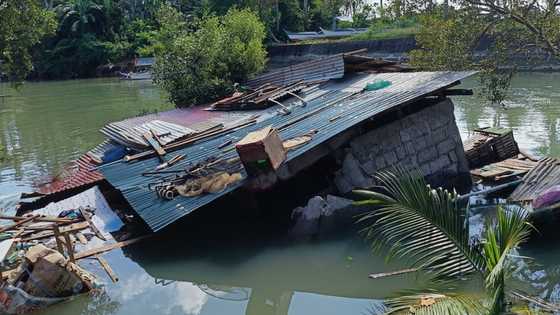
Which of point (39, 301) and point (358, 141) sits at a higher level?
point (358, 141)

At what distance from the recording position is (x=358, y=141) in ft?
33.7

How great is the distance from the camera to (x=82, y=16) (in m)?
50.2

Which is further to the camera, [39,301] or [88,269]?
[88,269]

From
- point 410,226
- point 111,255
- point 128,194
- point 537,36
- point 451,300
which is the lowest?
point 111,255

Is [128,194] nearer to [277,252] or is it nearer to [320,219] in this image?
[277,252]

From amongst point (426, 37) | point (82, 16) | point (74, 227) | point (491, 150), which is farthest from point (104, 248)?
point (82, 16)

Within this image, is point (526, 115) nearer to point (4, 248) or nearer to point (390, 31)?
point (4, 248)

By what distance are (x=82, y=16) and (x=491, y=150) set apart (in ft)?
150

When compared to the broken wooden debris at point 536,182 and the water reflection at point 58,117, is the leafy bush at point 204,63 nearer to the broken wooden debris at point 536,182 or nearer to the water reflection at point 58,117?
the water reflection at point 58,117

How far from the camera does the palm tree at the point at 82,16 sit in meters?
50.1

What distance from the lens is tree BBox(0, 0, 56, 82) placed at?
1051 centimetres

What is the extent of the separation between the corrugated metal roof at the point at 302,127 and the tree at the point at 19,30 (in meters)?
3.30

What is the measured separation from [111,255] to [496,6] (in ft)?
32.1

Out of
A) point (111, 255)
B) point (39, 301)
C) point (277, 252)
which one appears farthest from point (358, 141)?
point (39, 301)
